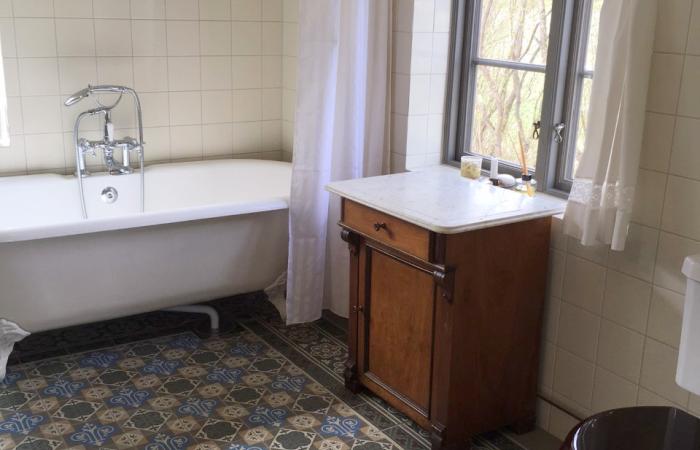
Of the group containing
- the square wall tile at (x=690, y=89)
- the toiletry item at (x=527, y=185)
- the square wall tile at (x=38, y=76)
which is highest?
the square wall tile at (x=690, y=89)

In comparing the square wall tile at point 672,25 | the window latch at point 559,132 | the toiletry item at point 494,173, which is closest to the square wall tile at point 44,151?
the toiletry item at point 494,173

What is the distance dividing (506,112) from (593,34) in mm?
529

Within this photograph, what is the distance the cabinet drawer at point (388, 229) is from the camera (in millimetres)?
2535

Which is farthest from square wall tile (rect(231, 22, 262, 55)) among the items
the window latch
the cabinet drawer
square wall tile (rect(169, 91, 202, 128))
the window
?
→ the window latch

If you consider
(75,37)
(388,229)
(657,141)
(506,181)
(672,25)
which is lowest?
(388,229)

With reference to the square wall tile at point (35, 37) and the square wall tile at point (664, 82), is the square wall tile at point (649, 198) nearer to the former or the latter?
the square wall tile at point (664, 82)

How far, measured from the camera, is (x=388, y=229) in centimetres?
268

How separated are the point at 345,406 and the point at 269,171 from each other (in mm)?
1479

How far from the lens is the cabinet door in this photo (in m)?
2.67

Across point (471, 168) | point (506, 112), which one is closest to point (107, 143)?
point (471, 168)

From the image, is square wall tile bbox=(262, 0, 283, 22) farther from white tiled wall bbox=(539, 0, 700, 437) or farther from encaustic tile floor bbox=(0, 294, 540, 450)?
white tiled wall bbox=(539, 0, 700, 437)

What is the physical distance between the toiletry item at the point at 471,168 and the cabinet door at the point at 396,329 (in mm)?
513

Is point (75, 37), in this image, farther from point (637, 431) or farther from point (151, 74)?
point (637, 431)

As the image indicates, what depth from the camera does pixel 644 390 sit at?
247cm
